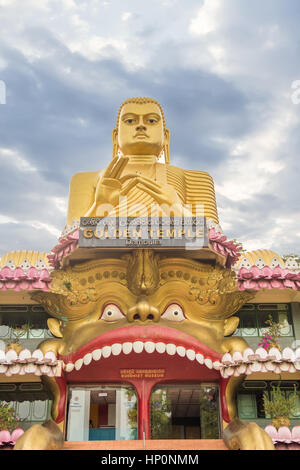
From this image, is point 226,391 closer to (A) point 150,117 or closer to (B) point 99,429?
(B) point 99,429

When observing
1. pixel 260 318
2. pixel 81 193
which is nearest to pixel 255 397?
pixel 260 318

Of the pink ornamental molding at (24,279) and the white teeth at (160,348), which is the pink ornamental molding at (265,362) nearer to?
the white teeth at (160,348)

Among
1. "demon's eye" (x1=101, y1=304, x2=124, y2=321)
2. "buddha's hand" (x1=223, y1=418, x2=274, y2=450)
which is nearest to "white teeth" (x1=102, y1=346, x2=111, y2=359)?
"demon's eye" (x1=101, y1=304, x2=124, y2=321)

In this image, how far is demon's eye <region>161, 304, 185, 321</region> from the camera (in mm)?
8586

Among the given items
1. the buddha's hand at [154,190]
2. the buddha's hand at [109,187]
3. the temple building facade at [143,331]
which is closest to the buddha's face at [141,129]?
the buddha's hand at [154,190]

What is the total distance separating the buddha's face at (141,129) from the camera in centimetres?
1209

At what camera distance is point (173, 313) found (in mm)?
8617

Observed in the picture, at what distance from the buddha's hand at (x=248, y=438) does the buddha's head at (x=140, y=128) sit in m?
7.48

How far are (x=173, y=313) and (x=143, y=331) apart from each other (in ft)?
2.49

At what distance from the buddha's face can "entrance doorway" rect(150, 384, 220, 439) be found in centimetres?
619

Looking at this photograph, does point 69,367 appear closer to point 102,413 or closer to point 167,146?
point 102,413

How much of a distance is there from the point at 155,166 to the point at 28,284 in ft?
16.8

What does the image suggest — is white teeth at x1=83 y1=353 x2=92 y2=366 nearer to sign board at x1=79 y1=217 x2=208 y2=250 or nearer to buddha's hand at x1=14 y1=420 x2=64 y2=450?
buddha's hand at x1=14 y1=420 x2=64 y2=450
